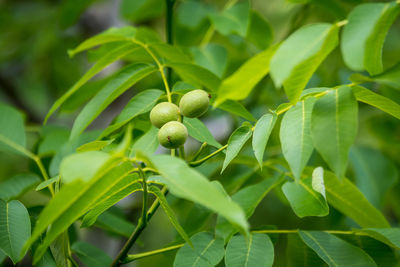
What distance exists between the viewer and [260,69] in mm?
545

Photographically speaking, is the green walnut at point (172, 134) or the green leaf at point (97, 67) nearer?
the green walnut at point (172, 134)

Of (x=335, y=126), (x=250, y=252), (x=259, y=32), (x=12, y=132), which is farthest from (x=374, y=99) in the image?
(x=12, y=132)

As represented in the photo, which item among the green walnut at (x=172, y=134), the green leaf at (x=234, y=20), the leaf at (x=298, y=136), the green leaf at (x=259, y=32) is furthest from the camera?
the green leaf at (x=259, y=32)

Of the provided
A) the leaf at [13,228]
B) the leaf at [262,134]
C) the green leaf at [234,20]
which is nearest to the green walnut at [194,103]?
the leaf at [262,134]

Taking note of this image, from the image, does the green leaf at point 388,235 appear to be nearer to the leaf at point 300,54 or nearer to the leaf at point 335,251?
the leaf at point 335,251

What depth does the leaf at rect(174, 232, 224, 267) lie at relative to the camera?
69cm

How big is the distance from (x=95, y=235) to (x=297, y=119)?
1.27m

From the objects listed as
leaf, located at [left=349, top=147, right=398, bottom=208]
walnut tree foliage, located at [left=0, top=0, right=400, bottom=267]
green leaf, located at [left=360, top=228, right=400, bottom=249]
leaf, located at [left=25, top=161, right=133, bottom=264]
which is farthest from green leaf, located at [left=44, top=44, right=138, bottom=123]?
leaf, located at [left=349, top=147, right=398, bottom=208]

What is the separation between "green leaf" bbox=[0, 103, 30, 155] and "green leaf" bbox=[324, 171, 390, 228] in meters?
0.73

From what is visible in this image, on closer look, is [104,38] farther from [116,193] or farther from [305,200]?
[305,200]

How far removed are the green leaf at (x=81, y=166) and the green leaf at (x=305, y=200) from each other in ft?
1.30

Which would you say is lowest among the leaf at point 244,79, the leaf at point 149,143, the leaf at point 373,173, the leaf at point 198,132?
the leaf at point 373,173

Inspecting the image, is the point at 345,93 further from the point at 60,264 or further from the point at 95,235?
the point at 95,235

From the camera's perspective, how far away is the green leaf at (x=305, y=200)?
71cm
